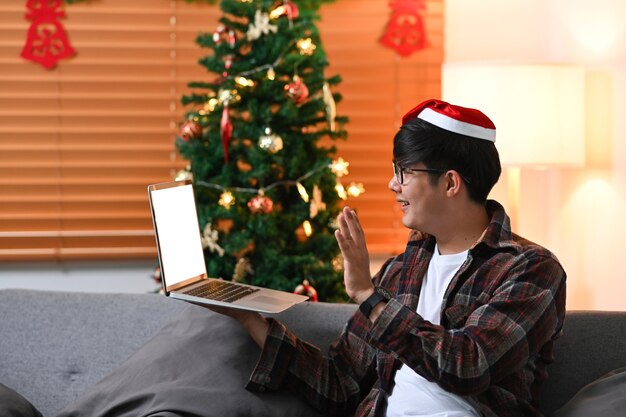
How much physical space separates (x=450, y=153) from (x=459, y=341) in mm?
418

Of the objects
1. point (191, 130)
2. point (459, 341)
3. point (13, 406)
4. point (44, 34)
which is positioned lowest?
point (13, 406)

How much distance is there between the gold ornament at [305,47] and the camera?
3457mm

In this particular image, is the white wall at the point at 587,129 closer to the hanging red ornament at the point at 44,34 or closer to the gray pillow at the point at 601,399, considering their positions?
the gray pillow at the point at 601,399

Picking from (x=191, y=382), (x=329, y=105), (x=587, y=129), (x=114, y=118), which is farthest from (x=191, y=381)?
(x=114, y=118)

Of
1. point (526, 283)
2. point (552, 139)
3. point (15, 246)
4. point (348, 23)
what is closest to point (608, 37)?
point (552, 139)

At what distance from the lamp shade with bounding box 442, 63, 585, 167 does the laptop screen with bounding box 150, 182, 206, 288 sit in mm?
1330

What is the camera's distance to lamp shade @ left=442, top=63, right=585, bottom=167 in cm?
326

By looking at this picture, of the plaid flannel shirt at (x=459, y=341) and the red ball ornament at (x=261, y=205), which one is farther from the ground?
the red ball ornament at (x=261, y=205)

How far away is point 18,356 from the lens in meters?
2.59

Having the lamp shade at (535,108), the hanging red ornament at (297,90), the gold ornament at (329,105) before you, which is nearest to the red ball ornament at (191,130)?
the hanging red ornament at (297,90)

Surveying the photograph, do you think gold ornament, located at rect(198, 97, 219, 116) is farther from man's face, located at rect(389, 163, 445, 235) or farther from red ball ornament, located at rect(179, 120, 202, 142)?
man's face, located at rect(389, 163, 445, 235)

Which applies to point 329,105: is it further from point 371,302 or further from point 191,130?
point 371,302

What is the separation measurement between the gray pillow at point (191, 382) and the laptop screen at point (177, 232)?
0.54 feet

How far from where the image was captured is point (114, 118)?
411 centimetres
